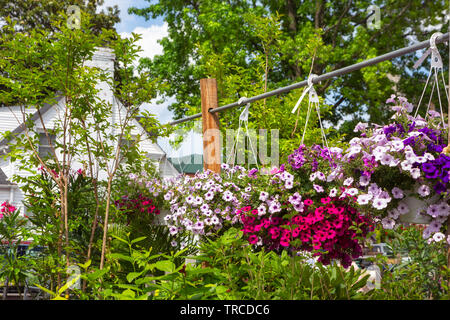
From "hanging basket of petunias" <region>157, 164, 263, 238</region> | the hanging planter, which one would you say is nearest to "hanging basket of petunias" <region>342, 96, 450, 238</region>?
the hanging planter

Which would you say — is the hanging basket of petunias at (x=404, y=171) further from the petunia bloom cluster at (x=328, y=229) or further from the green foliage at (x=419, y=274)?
the petunia bloom cluster at (x=328, y=229)

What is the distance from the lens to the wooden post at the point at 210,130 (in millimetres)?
3814

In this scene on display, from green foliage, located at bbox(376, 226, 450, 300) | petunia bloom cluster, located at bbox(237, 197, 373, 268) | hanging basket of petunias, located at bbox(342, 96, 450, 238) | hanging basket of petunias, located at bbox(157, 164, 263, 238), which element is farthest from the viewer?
hanging basket of petunias, located at bbox(157, 164, 263, 238)

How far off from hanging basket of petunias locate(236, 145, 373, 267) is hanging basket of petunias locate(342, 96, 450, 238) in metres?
0.11

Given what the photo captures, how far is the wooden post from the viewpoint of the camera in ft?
12.5

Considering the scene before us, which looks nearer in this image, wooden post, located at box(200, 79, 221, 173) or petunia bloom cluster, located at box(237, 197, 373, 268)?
petunia bloom cluster, located at box(237, 197, 373, 268)

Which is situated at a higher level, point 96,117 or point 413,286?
point 96,117

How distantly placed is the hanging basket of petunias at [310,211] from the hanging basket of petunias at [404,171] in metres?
0.11

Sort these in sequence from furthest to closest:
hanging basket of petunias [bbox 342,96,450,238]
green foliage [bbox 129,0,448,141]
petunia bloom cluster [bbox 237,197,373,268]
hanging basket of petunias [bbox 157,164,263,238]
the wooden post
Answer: green foliage [bbox 129,0,448,141] < the wooden post < hanging basket of petunias [bbox 157,164,263,238] < petunia bloom cluster [bbox 237,197,373,268] < hanging basket of petunias [bbox 342,96,450,238]

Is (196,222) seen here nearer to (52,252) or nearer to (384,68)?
(52,252)

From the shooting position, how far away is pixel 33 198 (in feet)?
10.4

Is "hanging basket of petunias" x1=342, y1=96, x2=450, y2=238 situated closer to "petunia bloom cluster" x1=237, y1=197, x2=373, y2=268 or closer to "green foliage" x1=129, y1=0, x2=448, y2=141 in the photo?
"petunia bloom cluster" x1=237, y1=197, x2=373, y2=268
